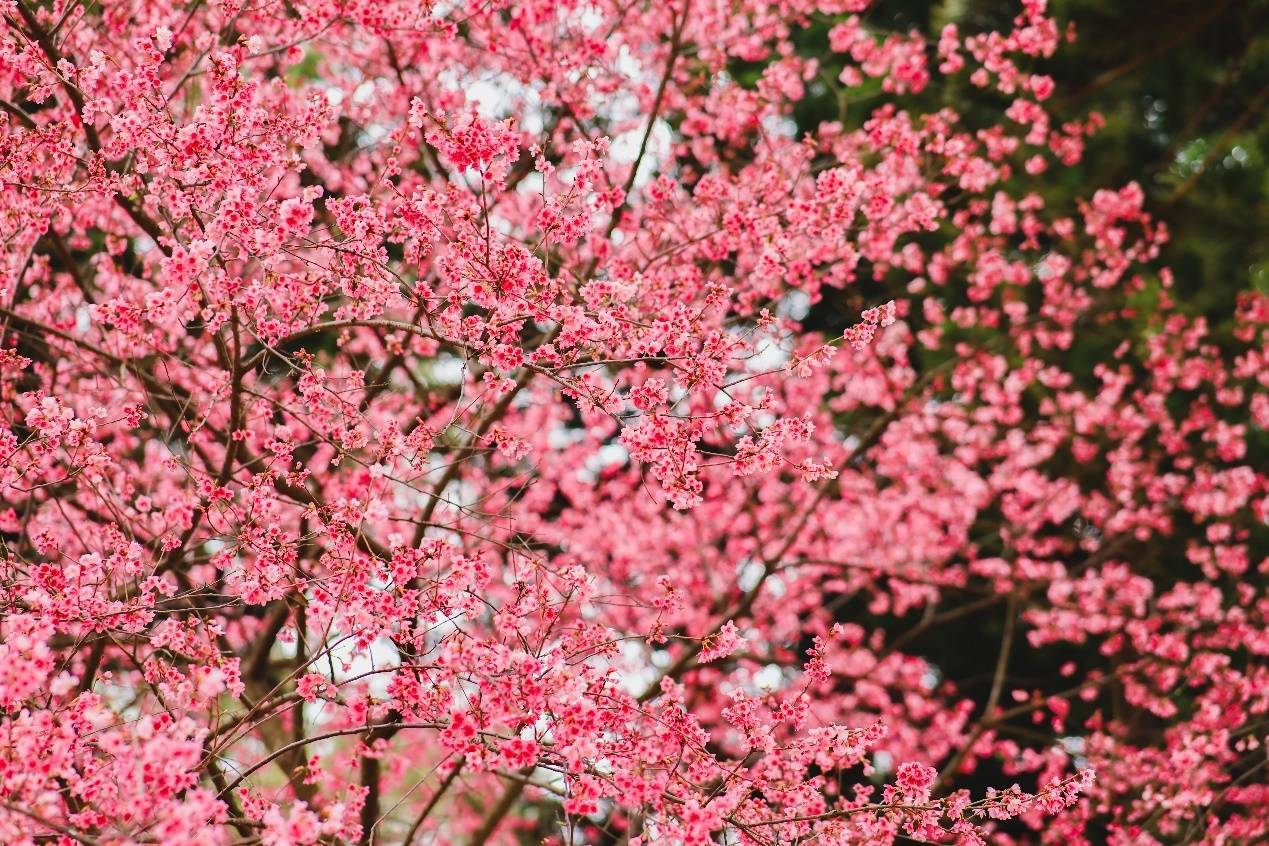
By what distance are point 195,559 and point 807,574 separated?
23.0 ft

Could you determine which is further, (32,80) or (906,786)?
(32,80)

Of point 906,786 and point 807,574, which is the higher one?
point 807,574

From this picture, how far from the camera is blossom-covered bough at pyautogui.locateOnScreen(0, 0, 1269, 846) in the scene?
11.4 ft

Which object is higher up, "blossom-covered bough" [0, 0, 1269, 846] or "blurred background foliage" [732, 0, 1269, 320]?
"blurred background foliage" [732, 0, 1269, 320]

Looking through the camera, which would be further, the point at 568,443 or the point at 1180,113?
the point at 568,443

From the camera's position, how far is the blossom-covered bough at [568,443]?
3475 mm

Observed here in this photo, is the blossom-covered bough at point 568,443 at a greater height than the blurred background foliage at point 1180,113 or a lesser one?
lesser

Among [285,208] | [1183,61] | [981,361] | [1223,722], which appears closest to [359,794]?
[285,208]

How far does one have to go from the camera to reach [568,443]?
10992 mm

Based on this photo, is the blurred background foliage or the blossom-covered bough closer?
the blossom-covered bough

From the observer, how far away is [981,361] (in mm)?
9352

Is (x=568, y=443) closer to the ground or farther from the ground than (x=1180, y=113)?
closer to the ground

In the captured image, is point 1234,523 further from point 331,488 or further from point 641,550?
point 331,488

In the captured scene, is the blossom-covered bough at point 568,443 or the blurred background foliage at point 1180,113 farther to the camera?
the blurred background foliage at point 1180,113
